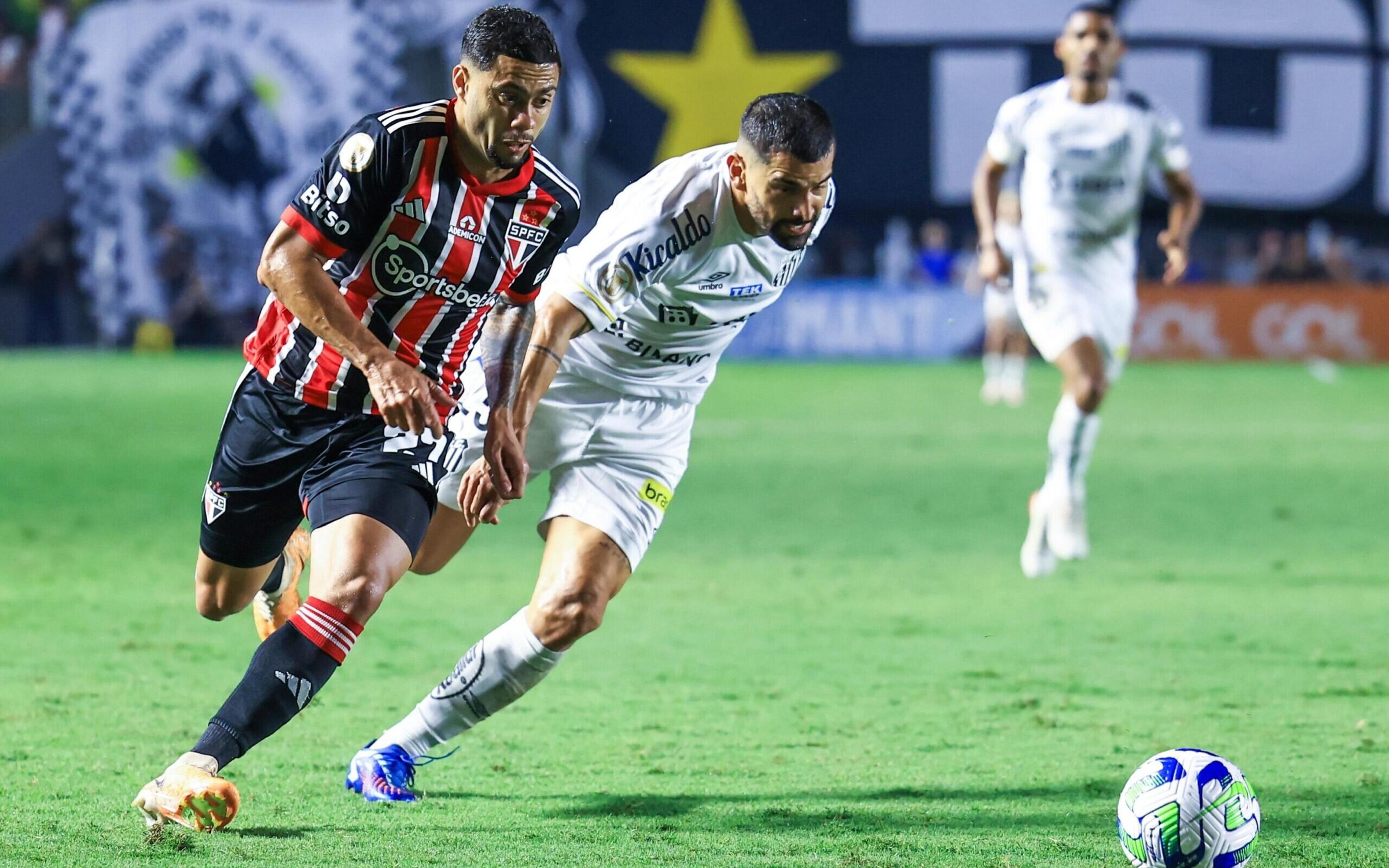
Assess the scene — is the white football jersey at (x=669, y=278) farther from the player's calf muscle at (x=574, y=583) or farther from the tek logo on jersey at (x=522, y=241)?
the player's calf muscle at (x=574, y=583)

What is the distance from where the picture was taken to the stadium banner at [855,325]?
80.8 ft

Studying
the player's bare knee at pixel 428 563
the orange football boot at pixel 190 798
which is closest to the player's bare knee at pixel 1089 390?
the player's bare knee at pixel 428 563

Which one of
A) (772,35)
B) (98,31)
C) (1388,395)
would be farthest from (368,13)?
(1388,395)

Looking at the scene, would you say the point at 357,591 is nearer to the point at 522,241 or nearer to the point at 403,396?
the point at 403,396

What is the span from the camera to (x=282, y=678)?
390cm

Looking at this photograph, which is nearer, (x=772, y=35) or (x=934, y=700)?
(x=934, y=700)

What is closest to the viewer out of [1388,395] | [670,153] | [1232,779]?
[1232,779]

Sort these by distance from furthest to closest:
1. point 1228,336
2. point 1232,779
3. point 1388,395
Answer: point 1228,336, point 1388,395, point 1232,779

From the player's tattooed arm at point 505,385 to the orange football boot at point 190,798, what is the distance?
0.99m

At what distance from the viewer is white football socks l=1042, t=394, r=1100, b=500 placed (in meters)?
8.31

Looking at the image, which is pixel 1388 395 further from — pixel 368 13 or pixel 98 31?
pixel 98 31

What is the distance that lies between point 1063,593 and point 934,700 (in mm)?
2291

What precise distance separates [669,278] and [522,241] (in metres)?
0.50

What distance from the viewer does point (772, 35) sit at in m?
26.3
